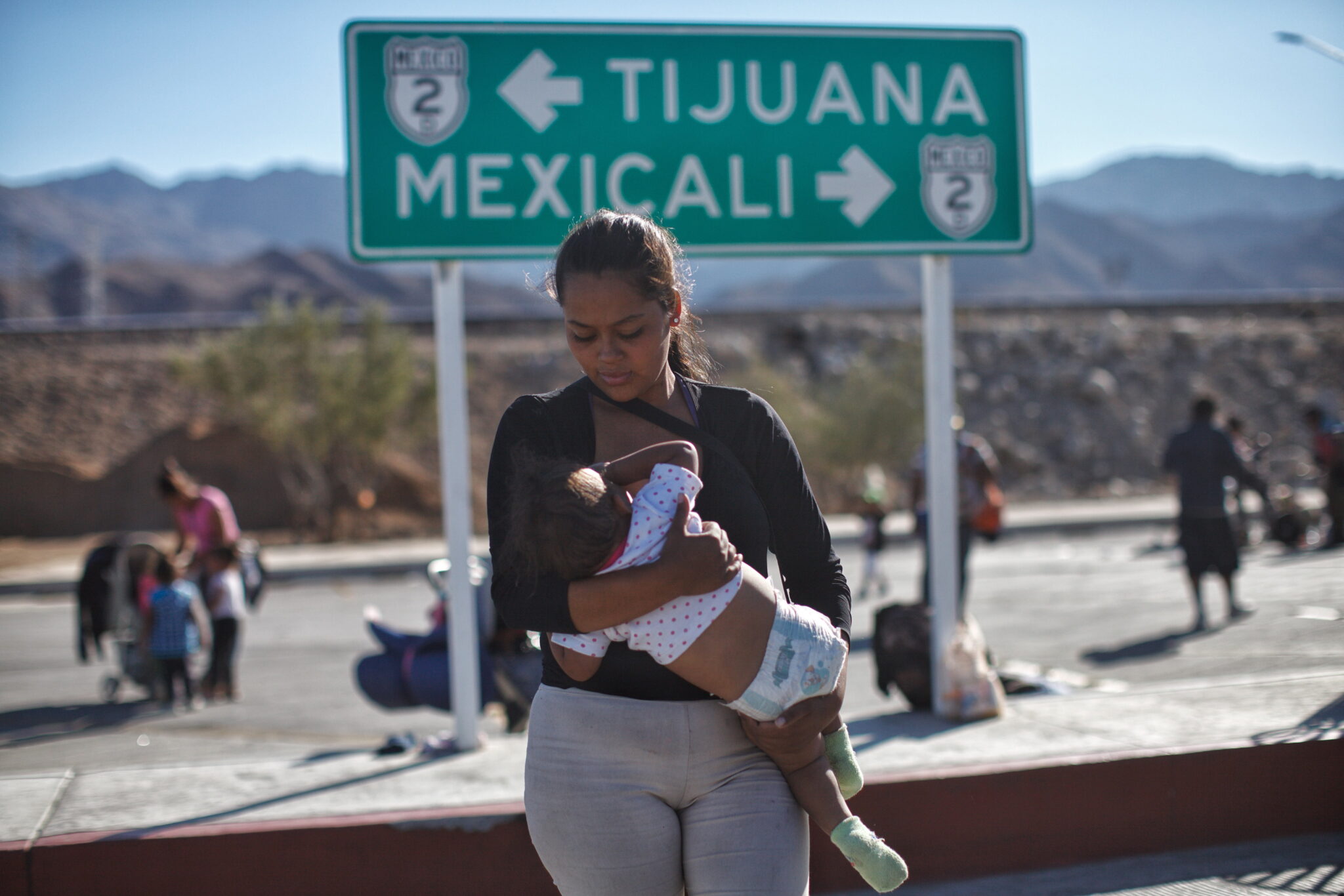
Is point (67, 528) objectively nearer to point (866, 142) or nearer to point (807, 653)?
point (866, 142)

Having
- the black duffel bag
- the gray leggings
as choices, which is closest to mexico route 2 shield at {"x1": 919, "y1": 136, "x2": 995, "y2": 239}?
the black duffel bag

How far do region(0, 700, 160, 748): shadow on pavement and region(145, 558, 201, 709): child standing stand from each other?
9.6 inches

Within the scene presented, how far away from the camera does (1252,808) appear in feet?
14.5

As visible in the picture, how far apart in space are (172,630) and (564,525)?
706 cm

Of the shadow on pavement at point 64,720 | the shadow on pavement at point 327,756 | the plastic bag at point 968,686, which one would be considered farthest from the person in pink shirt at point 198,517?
the plastic bag at point 968,686

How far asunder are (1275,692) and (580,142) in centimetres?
426

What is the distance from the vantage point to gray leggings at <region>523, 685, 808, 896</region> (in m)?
1.96

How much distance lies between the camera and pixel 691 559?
1922mm

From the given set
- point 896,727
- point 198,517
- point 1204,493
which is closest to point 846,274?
point 1204,493

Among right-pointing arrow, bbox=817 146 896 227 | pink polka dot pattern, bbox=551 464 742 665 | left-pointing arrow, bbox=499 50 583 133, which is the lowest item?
pink polka dot pattern, bbox=551 464 742 665

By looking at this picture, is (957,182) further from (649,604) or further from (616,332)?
(649,604)

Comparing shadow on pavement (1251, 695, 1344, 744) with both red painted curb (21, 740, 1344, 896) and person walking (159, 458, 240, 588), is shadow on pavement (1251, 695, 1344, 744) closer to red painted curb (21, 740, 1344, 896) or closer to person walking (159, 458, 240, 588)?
red painted curb (21, 740, 1344, 896)

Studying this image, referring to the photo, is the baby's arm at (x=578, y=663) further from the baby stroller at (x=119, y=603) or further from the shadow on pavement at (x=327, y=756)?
the baby stroller at (x=119, y=603)

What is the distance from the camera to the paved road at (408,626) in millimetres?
7160
